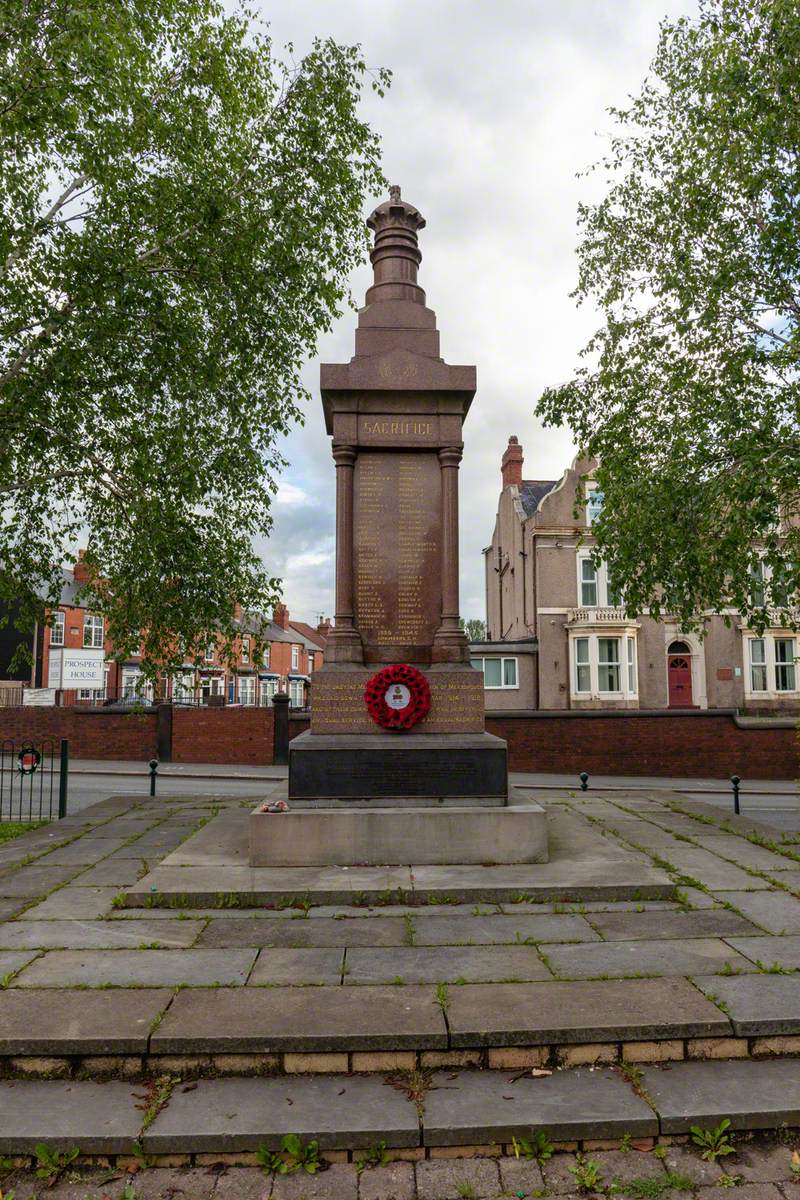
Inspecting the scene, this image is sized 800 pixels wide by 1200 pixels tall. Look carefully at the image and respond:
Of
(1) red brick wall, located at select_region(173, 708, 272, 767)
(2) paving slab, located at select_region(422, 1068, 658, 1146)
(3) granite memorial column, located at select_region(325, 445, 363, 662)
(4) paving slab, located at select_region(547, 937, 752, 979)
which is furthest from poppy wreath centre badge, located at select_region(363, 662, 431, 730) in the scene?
(1) red brick wall, located at select_region(173, 708, 272, 767)

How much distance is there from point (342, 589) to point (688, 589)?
7.35 metres

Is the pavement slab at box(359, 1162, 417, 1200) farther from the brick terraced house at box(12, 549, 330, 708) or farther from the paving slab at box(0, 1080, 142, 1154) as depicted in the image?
the brick terraced house at box(12, 549, 330, 708)

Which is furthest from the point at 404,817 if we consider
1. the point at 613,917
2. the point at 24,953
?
the point at 24,953

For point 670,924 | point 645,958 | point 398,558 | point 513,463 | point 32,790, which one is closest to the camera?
point 645,958

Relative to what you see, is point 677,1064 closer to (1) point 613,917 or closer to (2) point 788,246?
(1) point 613,917

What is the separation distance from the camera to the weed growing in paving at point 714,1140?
3719mm

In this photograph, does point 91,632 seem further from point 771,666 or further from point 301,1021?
point 301,1021

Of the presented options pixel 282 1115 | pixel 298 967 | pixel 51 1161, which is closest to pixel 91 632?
pixel 298 967

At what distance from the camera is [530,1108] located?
3967mm

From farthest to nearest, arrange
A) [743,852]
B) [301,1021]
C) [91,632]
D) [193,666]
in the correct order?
[91,632]
[193,666]
[743,852]
[301,1021]

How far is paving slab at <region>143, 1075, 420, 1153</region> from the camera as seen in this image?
374cm

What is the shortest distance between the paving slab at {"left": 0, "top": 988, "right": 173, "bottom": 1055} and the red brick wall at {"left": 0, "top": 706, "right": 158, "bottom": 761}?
82.0ft

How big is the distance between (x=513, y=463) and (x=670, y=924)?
37.0 meters

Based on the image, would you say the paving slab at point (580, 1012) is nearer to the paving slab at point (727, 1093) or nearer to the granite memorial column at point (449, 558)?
the paving slab at point (727, 1093)
